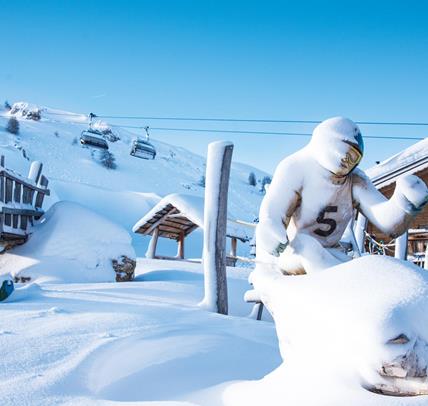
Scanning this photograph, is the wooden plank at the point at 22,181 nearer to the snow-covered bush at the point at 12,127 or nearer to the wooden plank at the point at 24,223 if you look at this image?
the wooden plank at the point at 24,223

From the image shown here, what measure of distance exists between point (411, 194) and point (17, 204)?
688cm

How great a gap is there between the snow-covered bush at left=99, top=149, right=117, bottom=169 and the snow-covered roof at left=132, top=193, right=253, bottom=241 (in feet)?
75.1

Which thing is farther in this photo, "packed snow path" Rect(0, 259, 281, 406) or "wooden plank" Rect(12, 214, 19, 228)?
"wooden plank" Rect(12, 214, 19, 228)

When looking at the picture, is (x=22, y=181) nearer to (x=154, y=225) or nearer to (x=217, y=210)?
(x=217, y=210)

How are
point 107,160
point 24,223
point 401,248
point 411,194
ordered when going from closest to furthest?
1. point 411,194
2. point 401,248
3. point 24,223
4. point 107,160

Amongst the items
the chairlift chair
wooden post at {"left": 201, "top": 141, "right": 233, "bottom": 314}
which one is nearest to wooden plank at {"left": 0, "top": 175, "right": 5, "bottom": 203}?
wooden post at {"left": 201, "top": 141, "right": 233, "bottom": 314}

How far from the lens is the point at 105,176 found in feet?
104

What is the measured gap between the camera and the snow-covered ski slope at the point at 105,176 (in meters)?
22.7

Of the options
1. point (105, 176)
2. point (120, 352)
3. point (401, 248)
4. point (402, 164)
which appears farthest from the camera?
point (105, 176)

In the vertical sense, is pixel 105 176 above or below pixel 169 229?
above

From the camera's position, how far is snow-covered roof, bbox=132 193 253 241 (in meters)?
9.04

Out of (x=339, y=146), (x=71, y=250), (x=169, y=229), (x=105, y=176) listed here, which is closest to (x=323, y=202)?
(x=339, y=146)

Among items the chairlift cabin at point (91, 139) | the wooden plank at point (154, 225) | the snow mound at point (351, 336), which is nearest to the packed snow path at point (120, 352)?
the snow mound at point (351, 336)

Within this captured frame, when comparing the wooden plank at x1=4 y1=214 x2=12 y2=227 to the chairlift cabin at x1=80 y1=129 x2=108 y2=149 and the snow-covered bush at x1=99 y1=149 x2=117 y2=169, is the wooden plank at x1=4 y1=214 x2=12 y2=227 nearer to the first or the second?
the chairlift cabin at x1=80 y1=129 x2=108 y2=149
